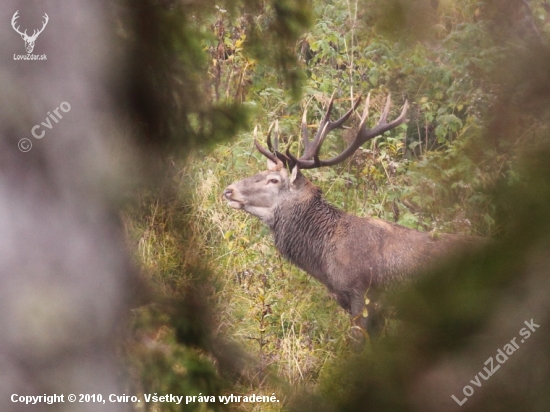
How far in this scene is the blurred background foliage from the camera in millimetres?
999

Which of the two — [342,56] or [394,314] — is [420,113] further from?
[394,314]

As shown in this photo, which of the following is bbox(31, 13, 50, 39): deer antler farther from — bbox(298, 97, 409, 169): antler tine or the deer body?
bbox(298, 97, 409, 169): antler tine

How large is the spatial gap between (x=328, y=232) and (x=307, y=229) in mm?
188

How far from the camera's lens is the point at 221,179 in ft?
22.5

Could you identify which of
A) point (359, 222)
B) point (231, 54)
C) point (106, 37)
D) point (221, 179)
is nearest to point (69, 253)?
point (106, 37)

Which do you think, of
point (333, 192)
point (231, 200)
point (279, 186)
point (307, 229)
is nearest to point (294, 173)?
point (279, 186)

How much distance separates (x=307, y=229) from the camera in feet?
18.7

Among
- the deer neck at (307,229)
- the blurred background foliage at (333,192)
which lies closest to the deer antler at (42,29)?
the blurred background foliage at (333,192)

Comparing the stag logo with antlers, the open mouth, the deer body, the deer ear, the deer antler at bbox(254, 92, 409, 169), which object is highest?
the stag logo with antlers

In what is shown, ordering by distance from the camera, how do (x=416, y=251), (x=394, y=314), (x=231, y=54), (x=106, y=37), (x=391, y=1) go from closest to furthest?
(x=394, y=314)
(x=391, y=1)
(x=106, y=37)
(x=416, y=251)
(x=231, y=54)

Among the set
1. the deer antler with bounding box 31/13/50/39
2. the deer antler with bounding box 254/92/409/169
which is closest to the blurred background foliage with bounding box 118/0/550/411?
the deer antler with bounding box 31/13/50/39

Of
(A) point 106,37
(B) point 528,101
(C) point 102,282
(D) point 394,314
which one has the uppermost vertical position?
(A) point 106,37

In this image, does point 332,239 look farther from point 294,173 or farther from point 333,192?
point 333,192

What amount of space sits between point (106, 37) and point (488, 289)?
1.16 meters
